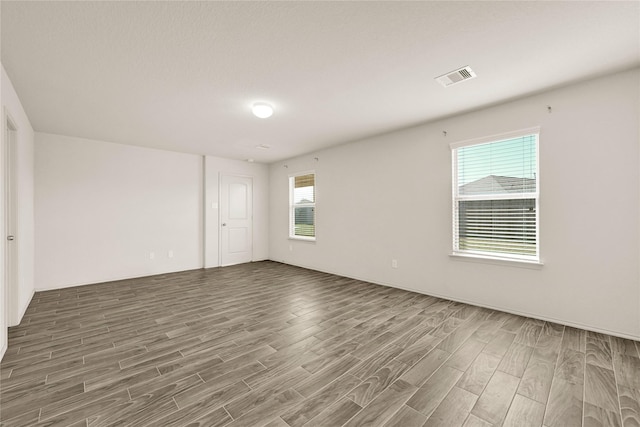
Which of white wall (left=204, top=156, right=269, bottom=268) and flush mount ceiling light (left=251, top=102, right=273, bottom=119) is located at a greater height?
flush mount ceiling light (left=251, top=102, right=273, bottom=119)

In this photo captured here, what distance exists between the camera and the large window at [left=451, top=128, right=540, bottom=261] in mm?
3188

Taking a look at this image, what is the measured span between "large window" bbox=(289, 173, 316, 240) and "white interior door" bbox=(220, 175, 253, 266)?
1119 mm

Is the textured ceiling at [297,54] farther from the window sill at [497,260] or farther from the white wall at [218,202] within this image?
the white wall at [218,202]

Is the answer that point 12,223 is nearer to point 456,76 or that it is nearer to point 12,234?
point 12,234

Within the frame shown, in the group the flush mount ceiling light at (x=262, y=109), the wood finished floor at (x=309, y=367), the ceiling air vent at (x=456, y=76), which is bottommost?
the wood finished floor at (x=309, y=367)

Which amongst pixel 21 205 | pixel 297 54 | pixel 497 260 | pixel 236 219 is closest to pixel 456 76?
pixel 297 54

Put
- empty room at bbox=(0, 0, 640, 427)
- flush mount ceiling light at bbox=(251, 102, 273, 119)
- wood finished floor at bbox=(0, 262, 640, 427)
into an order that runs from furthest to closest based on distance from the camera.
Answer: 1. flush mount ceiling light at bbox=(251, 102, 273, 119)
2. empty room at bbox=(0, 0, 640, 427)
3. wood finished floor at bbox=(0, 262, 640, 427)

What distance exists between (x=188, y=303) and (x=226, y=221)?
299 cm

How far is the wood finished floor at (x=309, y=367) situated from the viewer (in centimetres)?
165

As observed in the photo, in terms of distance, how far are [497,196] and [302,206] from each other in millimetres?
3975

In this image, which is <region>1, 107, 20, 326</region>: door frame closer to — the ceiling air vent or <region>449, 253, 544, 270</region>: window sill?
the ceiling air vent

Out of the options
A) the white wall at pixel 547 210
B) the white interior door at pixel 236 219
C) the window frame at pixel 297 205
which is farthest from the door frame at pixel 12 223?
the white wall at pixel 547 210

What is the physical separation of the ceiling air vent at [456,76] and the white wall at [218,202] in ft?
16.6

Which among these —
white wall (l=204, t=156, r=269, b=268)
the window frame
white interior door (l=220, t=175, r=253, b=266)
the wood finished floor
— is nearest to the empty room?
the wood finished floor
